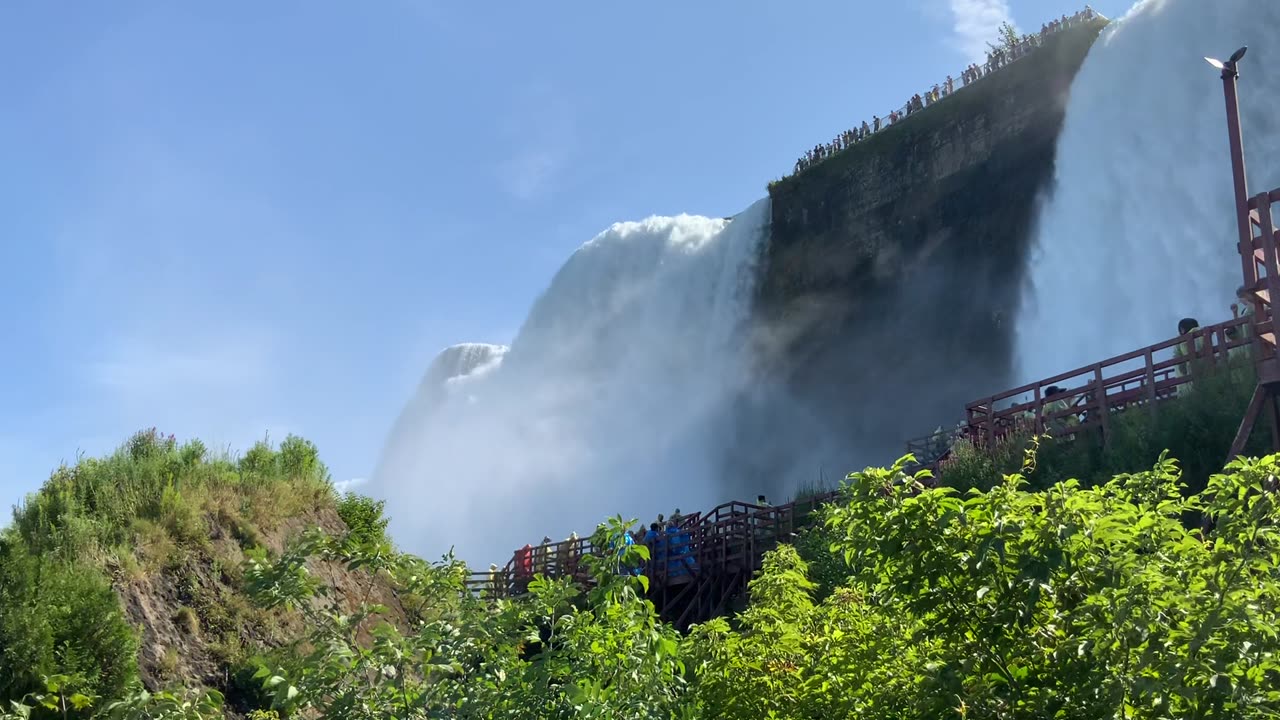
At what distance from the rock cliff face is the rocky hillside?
23077 millimetres

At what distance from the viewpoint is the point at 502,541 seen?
1818 inches

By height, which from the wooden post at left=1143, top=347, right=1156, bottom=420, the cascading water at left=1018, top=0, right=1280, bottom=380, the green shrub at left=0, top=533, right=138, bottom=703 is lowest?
the green shrub at left=0, top=533, right=138, bottom=703

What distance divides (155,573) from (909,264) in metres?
28.9

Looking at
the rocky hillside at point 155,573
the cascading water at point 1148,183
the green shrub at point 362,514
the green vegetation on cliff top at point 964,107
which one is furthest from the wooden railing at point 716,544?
the green vegetation on cliff top at point 964,107

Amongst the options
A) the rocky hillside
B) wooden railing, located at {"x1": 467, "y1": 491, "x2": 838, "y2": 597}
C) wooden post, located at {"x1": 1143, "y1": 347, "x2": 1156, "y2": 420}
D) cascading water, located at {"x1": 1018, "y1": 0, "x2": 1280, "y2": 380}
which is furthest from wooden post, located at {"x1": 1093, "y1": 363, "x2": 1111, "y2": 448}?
cascading water, located at {"x1": 1018, "y1": 0, "x2": 1280, "y2": 380}

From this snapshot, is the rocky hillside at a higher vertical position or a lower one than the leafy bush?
higher

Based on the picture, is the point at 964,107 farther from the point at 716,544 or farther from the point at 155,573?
the point at 155,573

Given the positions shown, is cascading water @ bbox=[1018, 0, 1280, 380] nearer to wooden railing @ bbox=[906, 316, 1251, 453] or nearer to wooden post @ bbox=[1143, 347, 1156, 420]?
wooden railing @ bbox=[906, 316, 1251, 453]

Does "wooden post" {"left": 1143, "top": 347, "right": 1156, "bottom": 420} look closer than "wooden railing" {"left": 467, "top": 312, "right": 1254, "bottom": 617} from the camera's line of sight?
Yes

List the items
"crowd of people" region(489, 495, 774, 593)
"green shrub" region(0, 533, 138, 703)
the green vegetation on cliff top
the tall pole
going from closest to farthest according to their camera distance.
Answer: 1. "green shrub" region(0, 533, 138, 703)
2. the tall pole
3. "crowd of people" region(489, 495, 774, 593)
4. the green vegetation on cliff top

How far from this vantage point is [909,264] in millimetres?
35906

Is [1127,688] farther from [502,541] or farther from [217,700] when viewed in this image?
[502,541]

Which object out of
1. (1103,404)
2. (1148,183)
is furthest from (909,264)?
(1103,404)

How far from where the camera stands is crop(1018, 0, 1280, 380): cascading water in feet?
78.5
